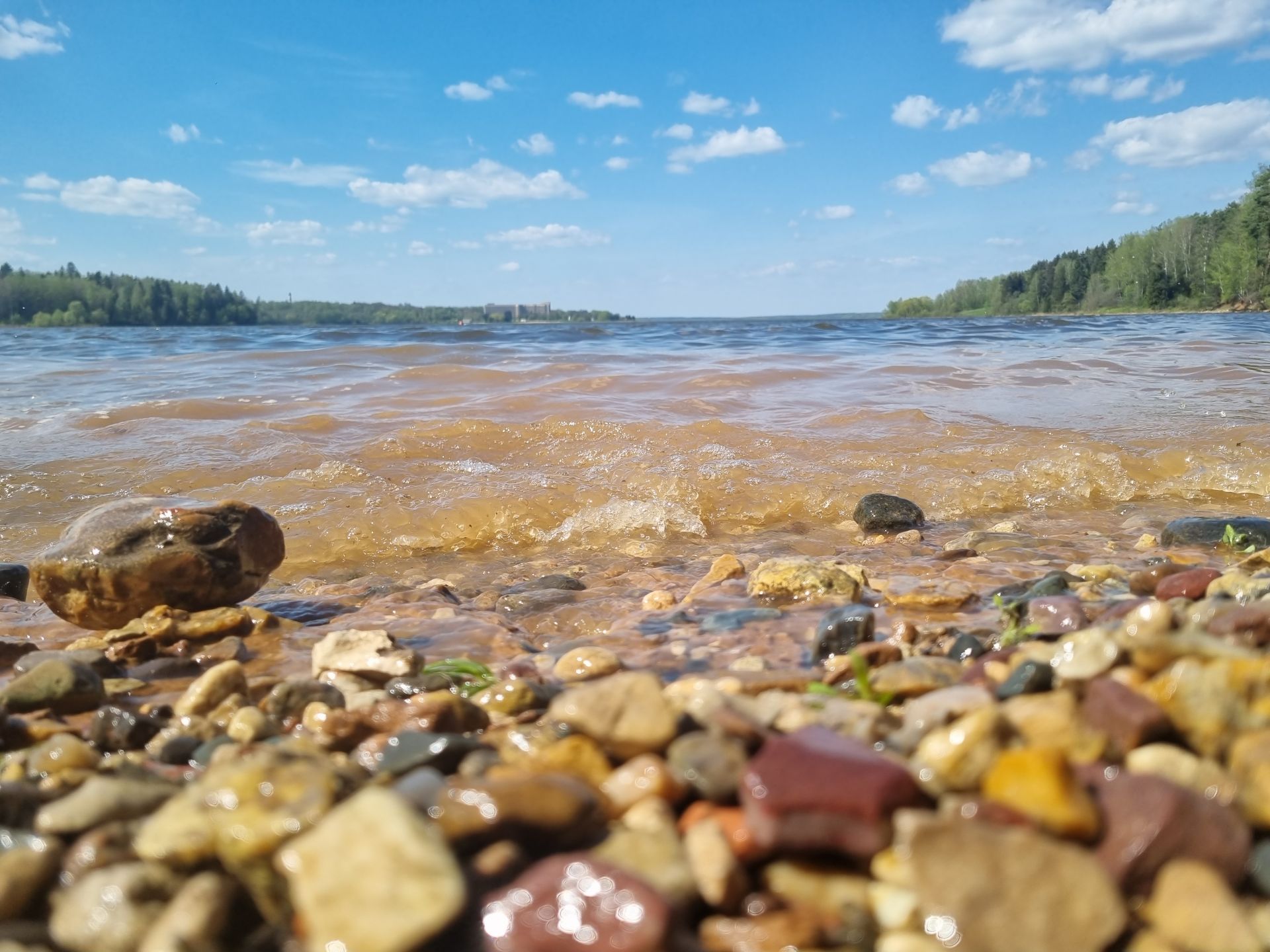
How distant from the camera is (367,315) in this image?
3875 inches

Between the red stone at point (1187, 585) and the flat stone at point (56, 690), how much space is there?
3030mm

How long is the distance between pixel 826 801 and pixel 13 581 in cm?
394

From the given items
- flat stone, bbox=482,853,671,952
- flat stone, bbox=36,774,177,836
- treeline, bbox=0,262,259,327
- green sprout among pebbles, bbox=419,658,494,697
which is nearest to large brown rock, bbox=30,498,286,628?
green sprout among pebbles, bbox=419,658,494,697

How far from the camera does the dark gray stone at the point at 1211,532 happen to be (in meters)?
3.46

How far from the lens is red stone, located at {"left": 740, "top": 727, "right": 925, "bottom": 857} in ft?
3.58

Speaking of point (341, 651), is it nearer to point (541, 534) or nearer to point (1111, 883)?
point (1111, 883)

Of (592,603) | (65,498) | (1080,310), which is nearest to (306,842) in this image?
(592,603)

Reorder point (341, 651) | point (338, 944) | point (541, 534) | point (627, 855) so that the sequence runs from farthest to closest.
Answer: point (541, 534) < point (341, 651) < point (627, 855) < point (338, 944)

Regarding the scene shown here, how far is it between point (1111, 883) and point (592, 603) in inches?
89.3

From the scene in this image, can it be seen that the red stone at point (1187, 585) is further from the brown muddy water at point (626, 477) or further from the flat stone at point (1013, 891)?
the flat stone at point (1013, 891)

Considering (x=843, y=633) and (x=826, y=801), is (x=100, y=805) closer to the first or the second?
(x=826, y=801)

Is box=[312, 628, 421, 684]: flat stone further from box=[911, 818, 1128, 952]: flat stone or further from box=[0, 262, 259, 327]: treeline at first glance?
box=[0, 262, 259, 327]: treeline

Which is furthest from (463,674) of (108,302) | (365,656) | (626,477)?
(108,302)

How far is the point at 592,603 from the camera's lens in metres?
3.13
